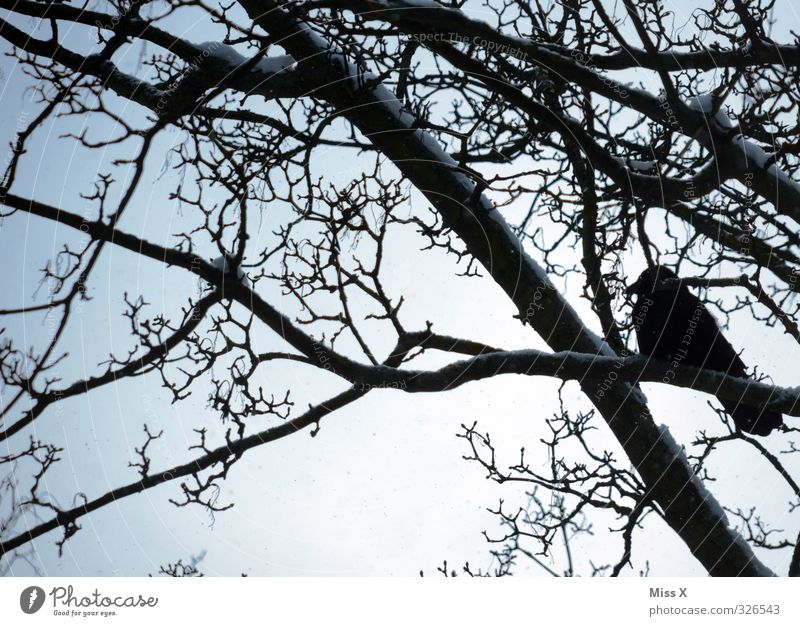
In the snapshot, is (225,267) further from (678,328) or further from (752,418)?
(752,418)

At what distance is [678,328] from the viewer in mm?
2354

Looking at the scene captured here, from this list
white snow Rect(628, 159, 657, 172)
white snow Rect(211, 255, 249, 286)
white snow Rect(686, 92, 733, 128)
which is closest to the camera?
white snow Rect(211, 255, 249, 286)

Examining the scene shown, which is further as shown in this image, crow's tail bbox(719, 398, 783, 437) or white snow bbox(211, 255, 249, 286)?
crow's tail bbox(719, 398, 783, 437)

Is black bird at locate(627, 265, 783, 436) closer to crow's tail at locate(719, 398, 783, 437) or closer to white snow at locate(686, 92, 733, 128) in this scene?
crow's tail at locate(719, 398, 783, 437)

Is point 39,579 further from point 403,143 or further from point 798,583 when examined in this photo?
point 798,583

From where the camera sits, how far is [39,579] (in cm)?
214

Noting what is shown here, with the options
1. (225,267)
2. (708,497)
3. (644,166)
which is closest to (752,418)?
(708,497)

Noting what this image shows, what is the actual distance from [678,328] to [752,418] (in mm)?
564

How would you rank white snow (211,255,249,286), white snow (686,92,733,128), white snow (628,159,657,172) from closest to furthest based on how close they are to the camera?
white snow (211,255,249,286) → white snow (686,92,733,128) → white snow (628,159,657,172)

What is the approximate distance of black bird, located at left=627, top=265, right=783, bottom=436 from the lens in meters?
2.33

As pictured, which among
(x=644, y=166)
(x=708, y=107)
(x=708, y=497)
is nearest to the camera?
(x=708, y=107)

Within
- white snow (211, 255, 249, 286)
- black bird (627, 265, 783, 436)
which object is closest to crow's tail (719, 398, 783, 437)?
black bird (627, 265, 783, 436)

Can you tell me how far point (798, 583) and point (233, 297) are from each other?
241 cm

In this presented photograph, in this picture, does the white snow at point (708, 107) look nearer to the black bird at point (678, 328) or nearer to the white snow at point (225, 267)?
the black bird at point (678, 328)
